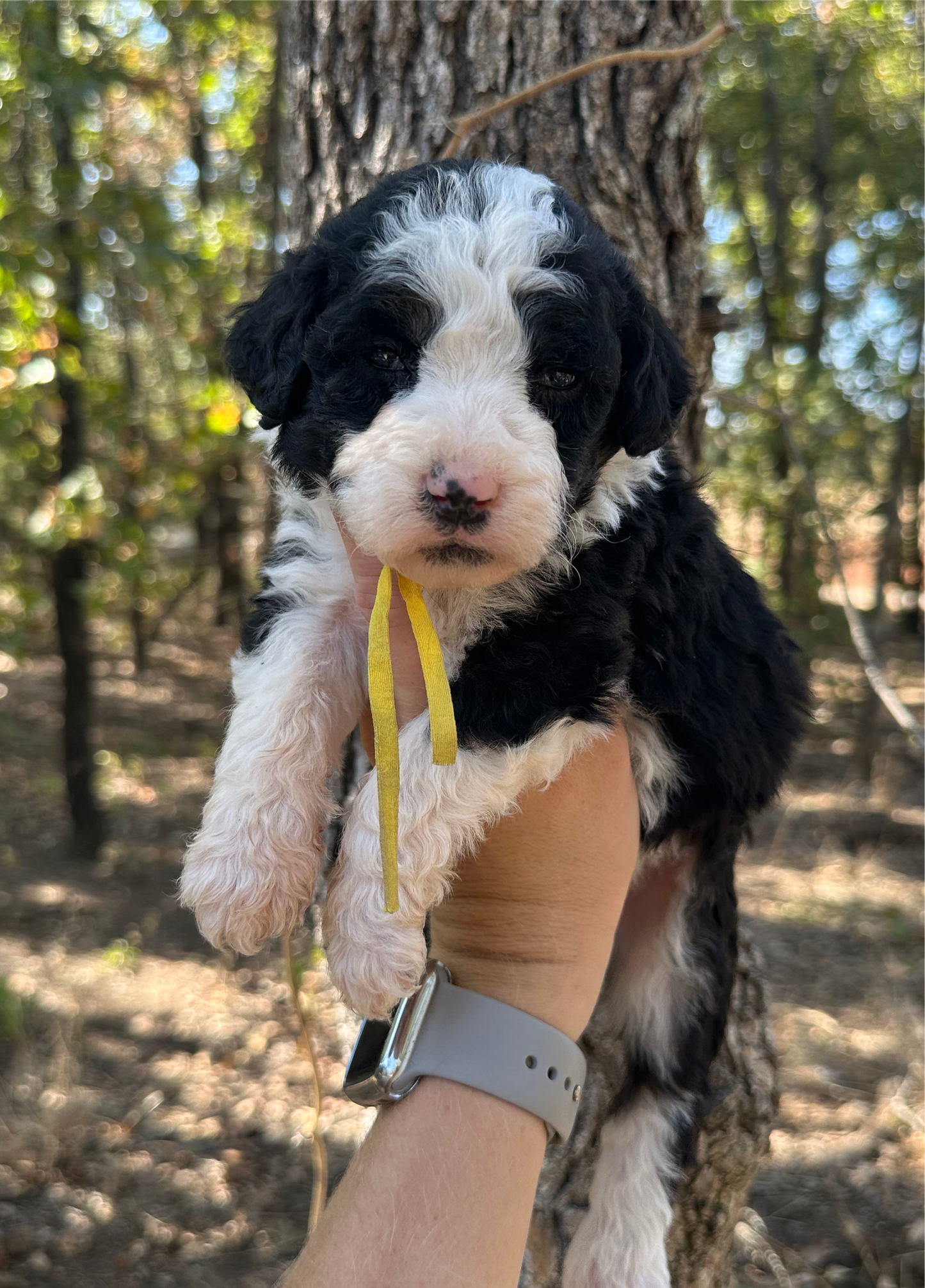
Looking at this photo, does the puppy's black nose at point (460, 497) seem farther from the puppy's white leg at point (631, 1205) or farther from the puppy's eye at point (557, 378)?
the puppy's white leg at point (631, 1205)

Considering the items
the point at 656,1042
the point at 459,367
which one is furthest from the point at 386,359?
the point at 656,1042

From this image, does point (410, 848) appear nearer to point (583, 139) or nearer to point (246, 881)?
point (246, 881)

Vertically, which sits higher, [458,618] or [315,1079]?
[458,618]

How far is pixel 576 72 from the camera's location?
6.61 ft

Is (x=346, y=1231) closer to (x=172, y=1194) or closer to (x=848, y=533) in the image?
(x=172, y=1194)

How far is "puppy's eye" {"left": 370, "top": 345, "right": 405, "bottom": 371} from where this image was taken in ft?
5.52

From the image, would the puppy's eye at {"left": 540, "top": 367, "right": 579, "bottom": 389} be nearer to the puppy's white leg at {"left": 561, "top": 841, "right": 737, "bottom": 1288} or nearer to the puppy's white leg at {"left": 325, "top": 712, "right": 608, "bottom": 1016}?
the puppy's white leg at {"left": 325, "top": 712, "right": 608, "bottom": 1016}

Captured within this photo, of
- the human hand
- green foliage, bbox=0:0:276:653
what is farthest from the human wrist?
green foliage, bbox=0:0:276:653

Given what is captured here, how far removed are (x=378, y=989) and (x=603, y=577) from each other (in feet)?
2.73

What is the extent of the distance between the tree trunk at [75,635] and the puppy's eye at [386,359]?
19.7 feet

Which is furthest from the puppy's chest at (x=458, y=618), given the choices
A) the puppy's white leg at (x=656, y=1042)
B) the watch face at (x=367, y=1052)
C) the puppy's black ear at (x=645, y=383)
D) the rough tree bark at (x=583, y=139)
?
the rough tree bark at (x=583, y=139)

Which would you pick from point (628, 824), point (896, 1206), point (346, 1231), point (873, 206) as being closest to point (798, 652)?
point (628, 824)

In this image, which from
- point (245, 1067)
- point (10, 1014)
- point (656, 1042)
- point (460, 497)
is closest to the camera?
point (460, 497)

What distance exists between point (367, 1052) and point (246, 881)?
399mm
